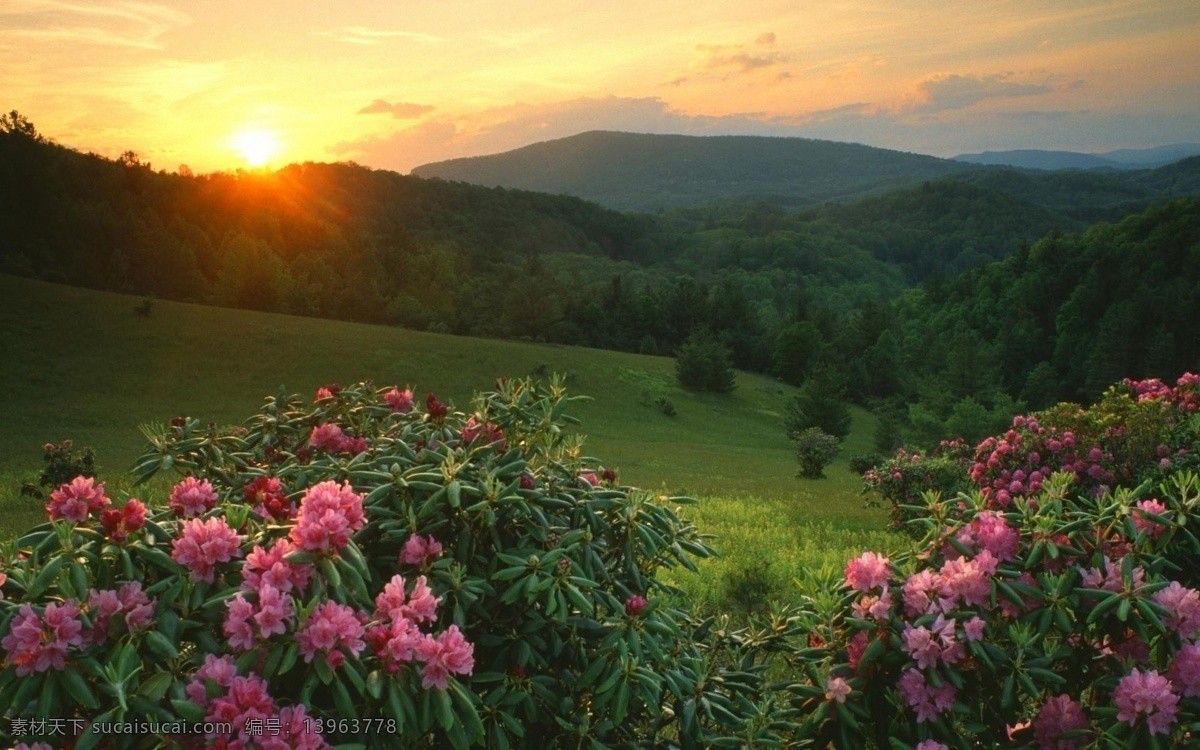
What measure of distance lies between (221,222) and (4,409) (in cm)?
4615

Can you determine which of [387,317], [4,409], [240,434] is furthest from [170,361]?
[240,434]

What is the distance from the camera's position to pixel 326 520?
3371 mm

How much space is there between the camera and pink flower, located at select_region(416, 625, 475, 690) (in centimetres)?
314

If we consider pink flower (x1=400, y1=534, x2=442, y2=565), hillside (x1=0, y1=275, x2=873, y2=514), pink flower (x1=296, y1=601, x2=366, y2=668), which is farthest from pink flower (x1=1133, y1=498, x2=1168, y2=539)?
hillside (x1=0, y1=275, x2=873, y2=514)

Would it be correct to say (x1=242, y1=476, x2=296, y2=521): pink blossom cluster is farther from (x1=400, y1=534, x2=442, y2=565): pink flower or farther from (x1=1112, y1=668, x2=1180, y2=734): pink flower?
(x1=1112, y1=668, x2=1180, y2=734): pink flower

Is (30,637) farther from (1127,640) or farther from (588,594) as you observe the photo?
(1127,640)

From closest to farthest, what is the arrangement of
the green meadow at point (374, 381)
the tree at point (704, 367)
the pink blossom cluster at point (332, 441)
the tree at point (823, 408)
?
the pink blossom cluster at point (332, 441), the green meadow at point (374, 381), the tree at point (823, 408), the tree at point (704, 367)

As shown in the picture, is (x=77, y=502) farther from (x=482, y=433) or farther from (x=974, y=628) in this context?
(x=974, y=628)

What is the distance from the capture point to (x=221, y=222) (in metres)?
77.1

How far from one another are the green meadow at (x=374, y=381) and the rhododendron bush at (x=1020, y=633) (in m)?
6.75

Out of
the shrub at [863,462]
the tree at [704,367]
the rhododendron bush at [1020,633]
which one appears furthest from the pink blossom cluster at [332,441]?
the tree at [704,367]

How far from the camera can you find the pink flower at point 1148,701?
3459 mm

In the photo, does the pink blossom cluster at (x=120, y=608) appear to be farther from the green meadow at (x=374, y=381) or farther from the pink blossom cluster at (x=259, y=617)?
the green meadow at (x=374, y=381)

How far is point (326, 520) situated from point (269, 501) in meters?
0.61
